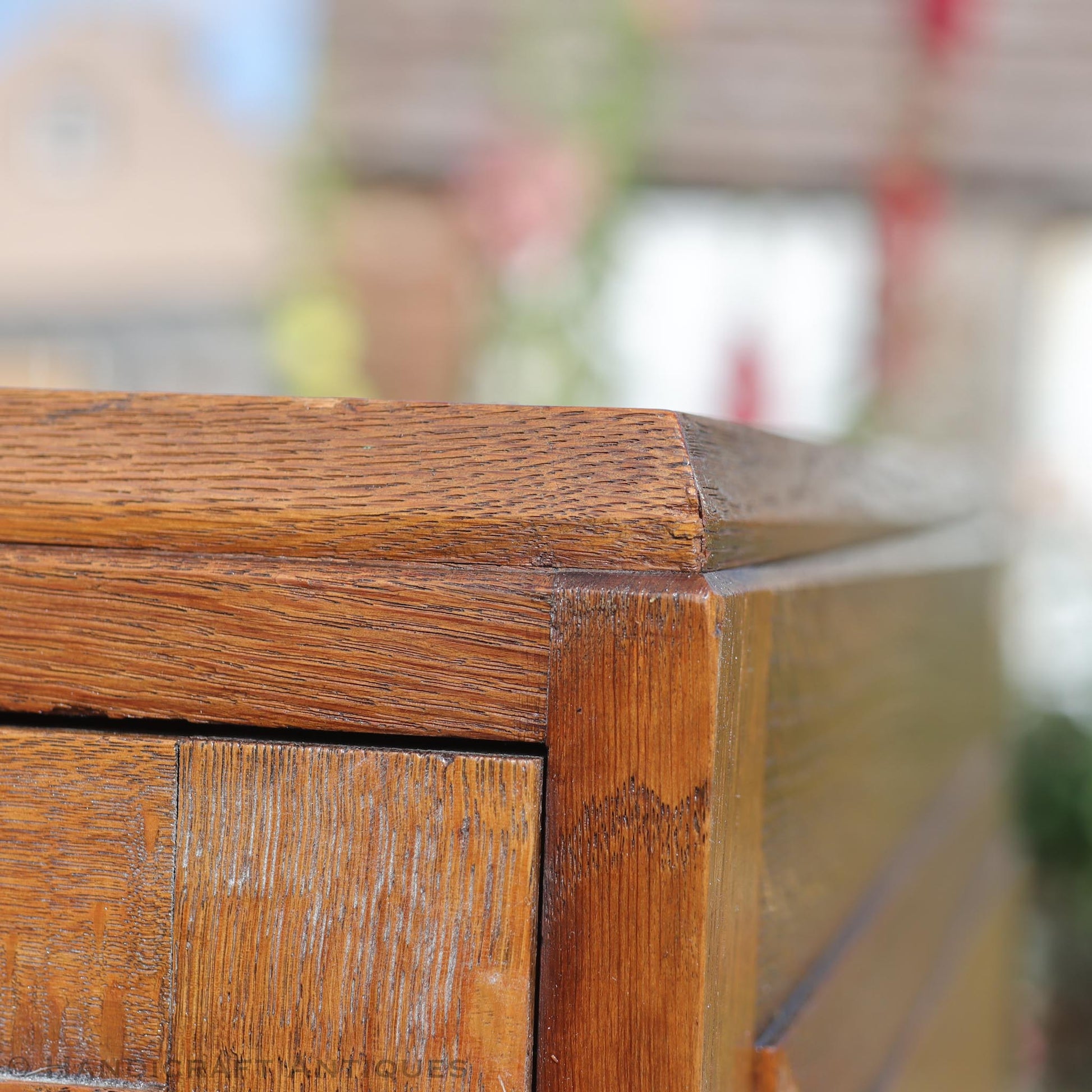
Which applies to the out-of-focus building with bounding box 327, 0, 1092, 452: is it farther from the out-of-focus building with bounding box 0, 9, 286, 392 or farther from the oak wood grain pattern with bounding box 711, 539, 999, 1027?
the out-of-focus building with bounding box 0, 9, 286, 392

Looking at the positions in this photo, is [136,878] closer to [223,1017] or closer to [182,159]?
[223,1017]

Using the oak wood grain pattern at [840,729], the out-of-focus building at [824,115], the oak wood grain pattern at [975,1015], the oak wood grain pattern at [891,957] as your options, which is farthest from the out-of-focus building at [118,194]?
the oak wood grain pattern at [840,729]

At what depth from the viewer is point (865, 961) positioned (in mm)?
682

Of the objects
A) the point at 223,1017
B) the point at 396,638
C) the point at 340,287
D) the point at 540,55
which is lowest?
the point at 223,1017

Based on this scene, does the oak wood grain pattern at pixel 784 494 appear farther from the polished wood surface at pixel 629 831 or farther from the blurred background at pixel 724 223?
the blurred background at pixel 724 223

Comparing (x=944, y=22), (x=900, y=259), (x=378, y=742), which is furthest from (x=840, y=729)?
(x=944, y=22)

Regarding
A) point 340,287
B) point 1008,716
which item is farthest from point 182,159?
point 1008,716

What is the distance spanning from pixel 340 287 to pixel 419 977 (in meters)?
4.69

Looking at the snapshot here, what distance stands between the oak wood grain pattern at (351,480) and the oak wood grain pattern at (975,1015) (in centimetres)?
43

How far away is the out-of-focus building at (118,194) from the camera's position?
15469 millimetres

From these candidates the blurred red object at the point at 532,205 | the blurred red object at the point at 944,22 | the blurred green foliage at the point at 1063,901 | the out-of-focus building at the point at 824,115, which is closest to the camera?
the blurred green foliage at the point at 1063,901

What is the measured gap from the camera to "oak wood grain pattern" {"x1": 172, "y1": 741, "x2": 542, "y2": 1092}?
1.33 feet

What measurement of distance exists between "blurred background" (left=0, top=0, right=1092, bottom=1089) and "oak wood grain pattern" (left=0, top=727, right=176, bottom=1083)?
3144 millimetres

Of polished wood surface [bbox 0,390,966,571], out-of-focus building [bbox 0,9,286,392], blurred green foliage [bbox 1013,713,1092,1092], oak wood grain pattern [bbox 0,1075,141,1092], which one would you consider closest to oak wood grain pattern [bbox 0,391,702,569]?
polished wood surface [bbox 0,390,966,571]
